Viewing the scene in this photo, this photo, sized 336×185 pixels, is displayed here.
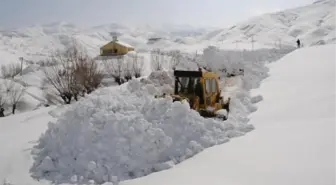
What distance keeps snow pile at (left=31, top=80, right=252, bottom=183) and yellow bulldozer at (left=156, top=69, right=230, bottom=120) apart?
3.86 ft

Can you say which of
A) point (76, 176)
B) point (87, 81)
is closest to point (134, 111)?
point (76, 176)

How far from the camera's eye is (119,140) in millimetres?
6125

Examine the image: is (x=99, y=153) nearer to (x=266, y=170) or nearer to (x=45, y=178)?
(x=45, y=178)

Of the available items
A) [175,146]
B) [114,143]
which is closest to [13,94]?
[114,143]

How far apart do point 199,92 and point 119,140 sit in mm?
3151

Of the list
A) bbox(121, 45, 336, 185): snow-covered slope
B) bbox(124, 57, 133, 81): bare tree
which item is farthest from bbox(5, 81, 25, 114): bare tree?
bbox(121, 45, 336, 185): snow-covered slope

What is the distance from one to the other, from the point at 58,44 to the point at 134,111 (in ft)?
362

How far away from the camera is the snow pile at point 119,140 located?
19.3 ft

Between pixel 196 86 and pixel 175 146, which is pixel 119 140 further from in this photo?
pixel 196 86

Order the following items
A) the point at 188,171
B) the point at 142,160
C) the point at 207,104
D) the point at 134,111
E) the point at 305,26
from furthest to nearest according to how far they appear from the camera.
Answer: the point at 305,26, the point at 207,104, the point at 134,111, the point at 142,160, the point at 188,171

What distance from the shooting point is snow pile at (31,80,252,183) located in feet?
19.3

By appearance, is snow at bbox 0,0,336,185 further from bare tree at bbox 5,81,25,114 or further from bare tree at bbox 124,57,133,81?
bare tree at bbox 124,57,133,81

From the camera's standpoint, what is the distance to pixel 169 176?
17.8ft

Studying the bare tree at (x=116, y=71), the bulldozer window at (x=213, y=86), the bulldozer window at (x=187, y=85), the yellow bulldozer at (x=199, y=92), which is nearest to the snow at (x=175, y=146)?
the yellow bulldozer at (x=199, y=92)
